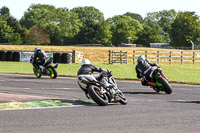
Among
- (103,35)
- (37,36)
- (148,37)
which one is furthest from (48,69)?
(148,37)

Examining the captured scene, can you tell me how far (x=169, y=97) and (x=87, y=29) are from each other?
125 meters

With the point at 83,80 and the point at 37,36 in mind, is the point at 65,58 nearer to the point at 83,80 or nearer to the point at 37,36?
the point at 83,80

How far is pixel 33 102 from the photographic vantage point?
43.7ft

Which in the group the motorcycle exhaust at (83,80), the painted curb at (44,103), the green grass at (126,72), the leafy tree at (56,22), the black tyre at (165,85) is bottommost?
the green grass at (126,72)

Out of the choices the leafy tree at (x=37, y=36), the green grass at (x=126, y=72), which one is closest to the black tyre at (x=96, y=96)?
the green grass at (x=126, y=72)

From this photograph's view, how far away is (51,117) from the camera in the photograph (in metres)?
10.4

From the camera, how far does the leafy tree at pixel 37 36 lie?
423 feet

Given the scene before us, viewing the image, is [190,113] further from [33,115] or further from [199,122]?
[33,115]

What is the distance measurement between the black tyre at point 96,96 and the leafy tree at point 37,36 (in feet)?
385

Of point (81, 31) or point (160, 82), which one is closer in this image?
point (160, 82)

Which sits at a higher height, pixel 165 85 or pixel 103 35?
pixel 103 35

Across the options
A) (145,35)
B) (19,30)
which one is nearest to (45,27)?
(19,30)

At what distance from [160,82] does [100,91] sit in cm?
503

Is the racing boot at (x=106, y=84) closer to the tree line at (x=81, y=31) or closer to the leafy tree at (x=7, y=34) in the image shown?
the tree line at (x=81, y=31)
